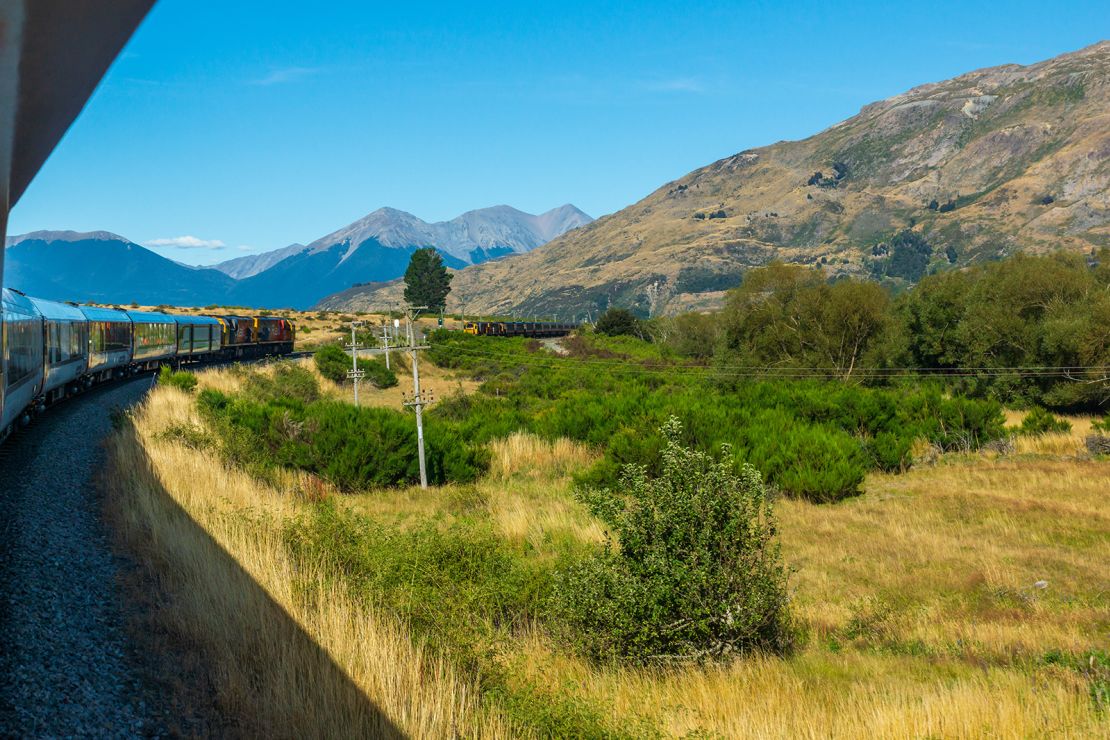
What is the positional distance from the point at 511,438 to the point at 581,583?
18187 mm

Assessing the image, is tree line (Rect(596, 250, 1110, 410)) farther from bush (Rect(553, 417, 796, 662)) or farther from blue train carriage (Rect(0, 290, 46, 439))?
blue train carriage (Rect(0, 290, 46, 439))

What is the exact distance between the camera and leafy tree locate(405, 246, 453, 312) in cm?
11988

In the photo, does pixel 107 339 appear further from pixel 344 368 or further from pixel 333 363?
pixel 344 368

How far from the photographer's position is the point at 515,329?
3767 inches

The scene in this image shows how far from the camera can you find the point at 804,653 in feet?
32.7

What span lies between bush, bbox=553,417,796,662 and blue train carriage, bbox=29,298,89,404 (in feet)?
54.0

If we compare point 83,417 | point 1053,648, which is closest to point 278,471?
point 83,417

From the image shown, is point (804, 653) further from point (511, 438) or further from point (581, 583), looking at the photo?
point (511, 438)

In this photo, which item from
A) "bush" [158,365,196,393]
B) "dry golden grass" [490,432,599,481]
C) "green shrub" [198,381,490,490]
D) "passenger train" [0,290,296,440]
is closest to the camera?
"passenger train" [0,290,296,440]

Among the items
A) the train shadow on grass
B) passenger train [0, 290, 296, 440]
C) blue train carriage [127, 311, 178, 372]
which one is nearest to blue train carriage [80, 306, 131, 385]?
passenger train [0, 290, 296, 440]

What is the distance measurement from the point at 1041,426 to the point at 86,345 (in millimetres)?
36238

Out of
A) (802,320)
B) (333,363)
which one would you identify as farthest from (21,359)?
(802,320)

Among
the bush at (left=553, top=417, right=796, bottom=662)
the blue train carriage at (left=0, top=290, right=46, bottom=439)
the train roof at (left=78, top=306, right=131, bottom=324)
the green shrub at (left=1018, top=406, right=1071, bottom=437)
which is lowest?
the green shrub at (left=1018, top=406, right=1071, bottom=437)

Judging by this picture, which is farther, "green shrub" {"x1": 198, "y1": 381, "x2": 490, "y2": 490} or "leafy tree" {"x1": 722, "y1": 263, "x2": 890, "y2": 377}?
"leafy tree" {"x1": 722, "y1": 263, "x2": 890, "y2": 377}
